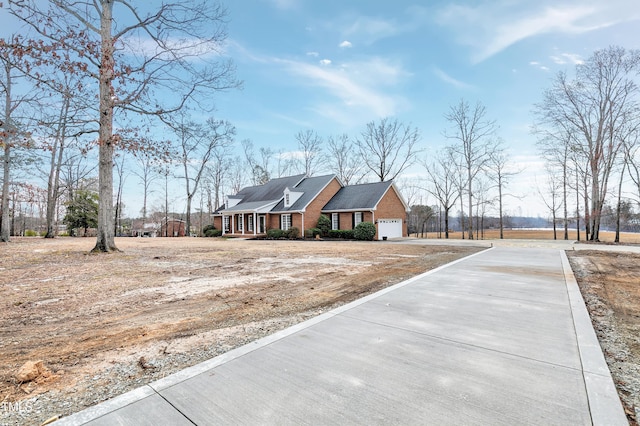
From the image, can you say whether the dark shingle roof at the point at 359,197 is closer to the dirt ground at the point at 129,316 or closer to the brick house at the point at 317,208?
the brick house at the point at 317,208

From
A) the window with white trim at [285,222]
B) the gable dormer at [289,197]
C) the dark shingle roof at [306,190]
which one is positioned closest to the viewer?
the dark shingle roof at [306,190]

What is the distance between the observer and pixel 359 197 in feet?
89.1

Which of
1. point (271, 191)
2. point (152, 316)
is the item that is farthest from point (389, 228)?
point (152, 316)

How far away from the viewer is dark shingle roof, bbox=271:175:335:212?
27141 mm

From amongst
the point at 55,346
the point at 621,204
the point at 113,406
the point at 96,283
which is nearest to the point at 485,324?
the point at 113,406

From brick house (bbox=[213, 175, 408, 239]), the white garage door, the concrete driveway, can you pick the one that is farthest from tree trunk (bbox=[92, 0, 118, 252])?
the white garage door

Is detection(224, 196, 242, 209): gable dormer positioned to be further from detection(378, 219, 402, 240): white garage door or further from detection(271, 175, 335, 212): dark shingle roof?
detection(378, 219, 402, 240): white garage door

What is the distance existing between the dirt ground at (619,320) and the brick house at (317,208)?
18090 mm

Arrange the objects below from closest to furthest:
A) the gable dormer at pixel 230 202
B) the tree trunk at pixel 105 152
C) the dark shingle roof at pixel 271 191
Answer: the tree trunk at pixel 105 152
the dark shingle roof at pixel 271 191
the gable dormer at pixel 230 202

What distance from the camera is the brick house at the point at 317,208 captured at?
2606 centimetres

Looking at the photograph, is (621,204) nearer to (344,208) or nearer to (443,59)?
(443,59)

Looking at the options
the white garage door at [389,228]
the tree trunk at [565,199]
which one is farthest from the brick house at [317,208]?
the tree trunk at [565,199]

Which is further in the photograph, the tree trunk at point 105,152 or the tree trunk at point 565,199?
the tree trunk at point 565,199

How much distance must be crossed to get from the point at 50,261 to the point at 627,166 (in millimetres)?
32436
